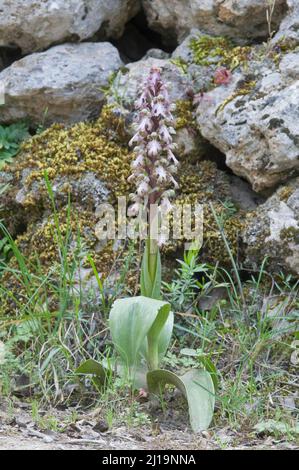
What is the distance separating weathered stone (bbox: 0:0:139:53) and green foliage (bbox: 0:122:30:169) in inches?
21.3

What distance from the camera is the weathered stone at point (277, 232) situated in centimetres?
397

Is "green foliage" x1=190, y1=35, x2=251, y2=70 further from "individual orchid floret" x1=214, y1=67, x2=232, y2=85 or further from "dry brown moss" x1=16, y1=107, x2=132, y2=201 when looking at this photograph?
"dry brown moss" x1=16, y1=107, x2=132, y2=201

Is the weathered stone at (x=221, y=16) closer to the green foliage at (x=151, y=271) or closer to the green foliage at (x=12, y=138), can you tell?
the green foliage at (x=12, y=138)

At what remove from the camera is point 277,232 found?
158 inches

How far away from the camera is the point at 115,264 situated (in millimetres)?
4297

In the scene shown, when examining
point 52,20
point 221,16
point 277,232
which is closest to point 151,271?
point 277,232

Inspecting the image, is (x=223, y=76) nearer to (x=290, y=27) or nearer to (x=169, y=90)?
(x=169, y=90)

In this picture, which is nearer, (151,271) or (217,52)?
(151,271)

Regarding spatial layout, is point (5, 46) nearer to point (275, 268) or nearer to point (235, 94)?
point (235, 94)

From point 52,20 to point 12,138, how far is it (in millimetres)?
770


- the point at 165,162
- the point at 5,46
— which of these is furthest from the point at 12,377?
the point at 5,46

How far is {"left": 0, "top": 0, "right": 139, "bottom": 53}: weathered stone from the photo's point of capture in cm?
485

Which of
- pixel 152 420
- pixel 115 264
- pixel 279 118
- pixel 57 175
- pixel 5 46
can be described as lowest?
pixel 152 420

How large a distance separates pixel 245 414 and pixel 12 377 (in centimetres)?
110
